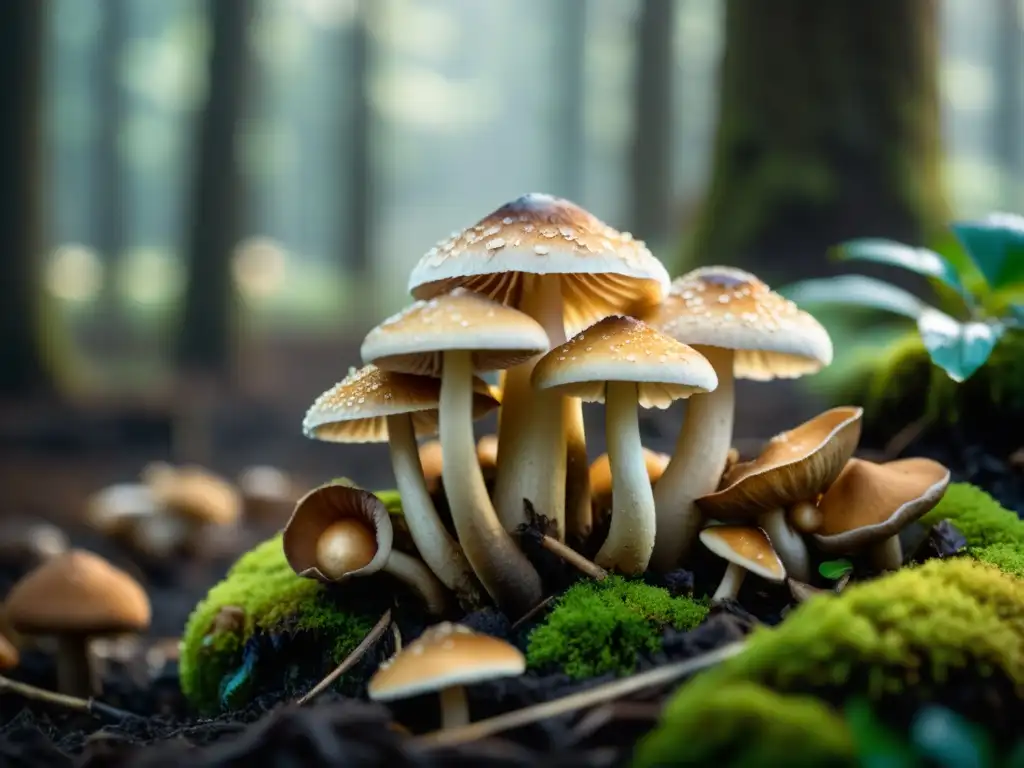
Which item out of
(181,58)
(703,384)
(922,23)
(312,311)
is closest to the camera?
(703,384)

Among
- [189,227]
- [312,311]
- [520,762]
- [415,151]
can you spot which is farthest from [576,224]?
[415,151]

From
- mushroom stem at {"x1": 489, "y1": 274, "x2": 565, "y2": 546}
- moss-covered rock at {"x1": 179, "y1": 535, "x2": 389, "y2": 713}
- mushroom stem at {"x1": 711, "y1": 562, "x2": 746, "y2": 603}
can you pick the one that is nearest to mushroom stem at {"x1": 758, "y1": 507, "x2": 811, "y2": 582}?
mushroom stem at {"x1": 711, "y1": 562, "x2": 746, "y2": 603}

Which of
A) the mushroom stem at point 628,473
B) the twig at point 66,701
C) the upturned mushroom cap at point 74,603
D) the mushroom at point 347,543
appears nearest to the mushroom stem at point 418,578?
the mushroom at point 347,543

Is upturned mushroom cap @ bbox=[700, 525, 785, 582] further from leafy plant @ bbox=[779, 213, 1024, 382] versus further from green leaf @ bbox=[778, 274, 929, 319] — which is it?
green leaf @ bbox=[778, 274, 929, 319]

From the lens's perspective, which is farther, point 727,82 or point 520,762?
point 727,82

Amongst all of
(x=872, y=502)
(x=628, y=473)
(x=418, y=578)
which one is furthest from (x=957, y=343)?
(x=418, y=578)

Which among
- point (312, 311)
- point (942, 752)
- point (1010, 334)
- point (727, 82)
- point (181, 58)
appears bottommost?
point (312, 311)

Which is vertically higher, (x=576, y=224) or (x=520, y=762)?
(x=576, y=224)

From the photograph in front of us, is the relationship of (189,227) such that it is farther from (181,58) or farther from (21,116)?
(181,58)
